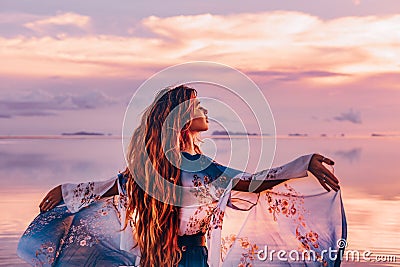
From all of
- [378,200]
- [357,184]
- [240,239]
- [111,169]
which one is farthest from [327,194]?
[111,169]

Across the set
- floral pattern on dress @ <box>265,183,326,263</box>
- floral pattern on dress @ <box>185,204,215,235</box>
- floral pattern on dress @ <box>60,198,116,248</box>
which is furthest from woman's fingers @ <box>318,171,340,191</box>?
floral pattern on dress @ <box>60,198,116,248</box>

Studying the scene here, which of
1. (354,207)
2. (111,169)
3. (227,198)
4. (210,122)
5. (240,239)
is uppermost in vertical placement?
(210,122)

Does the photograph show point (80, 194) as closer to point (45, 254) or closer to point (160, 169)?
point (45, 254)

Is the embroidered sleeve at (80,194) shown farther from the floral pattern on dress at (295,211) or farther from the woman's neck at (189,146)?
the floral pattern on dress at (295,211)

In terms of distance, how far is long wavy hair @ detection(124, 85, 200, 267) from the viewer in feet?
14.0

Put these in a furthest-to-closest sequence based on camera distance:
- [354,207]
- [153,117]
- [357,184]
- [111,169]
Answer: [111,169] < [357,184] < [354,207] < [153,117]

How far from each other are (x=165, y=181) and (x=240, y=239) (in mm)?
608

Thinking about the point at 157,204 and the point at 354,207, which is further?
the point at 354,207

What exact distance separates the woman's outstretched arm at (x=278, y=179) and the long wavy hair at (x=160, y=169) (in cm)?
25

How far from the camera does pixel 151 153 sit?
4.30 meters

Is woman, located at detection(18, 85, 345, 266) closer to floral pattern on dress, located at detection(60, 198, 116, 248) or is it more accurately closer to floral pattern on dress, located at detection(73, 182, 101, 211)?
floral pattern on dress, located at detection(73, 182, 101, 211)

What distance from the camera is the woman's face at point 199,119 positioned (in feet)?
13.9

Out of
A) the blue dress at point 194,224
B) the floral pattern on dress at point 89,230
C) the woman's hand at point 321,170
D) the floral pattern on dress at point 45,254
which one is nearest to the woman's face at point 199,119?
the blue dress at point 194,224

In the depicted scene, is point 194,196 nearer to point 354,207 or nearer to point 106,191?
point 106,191
